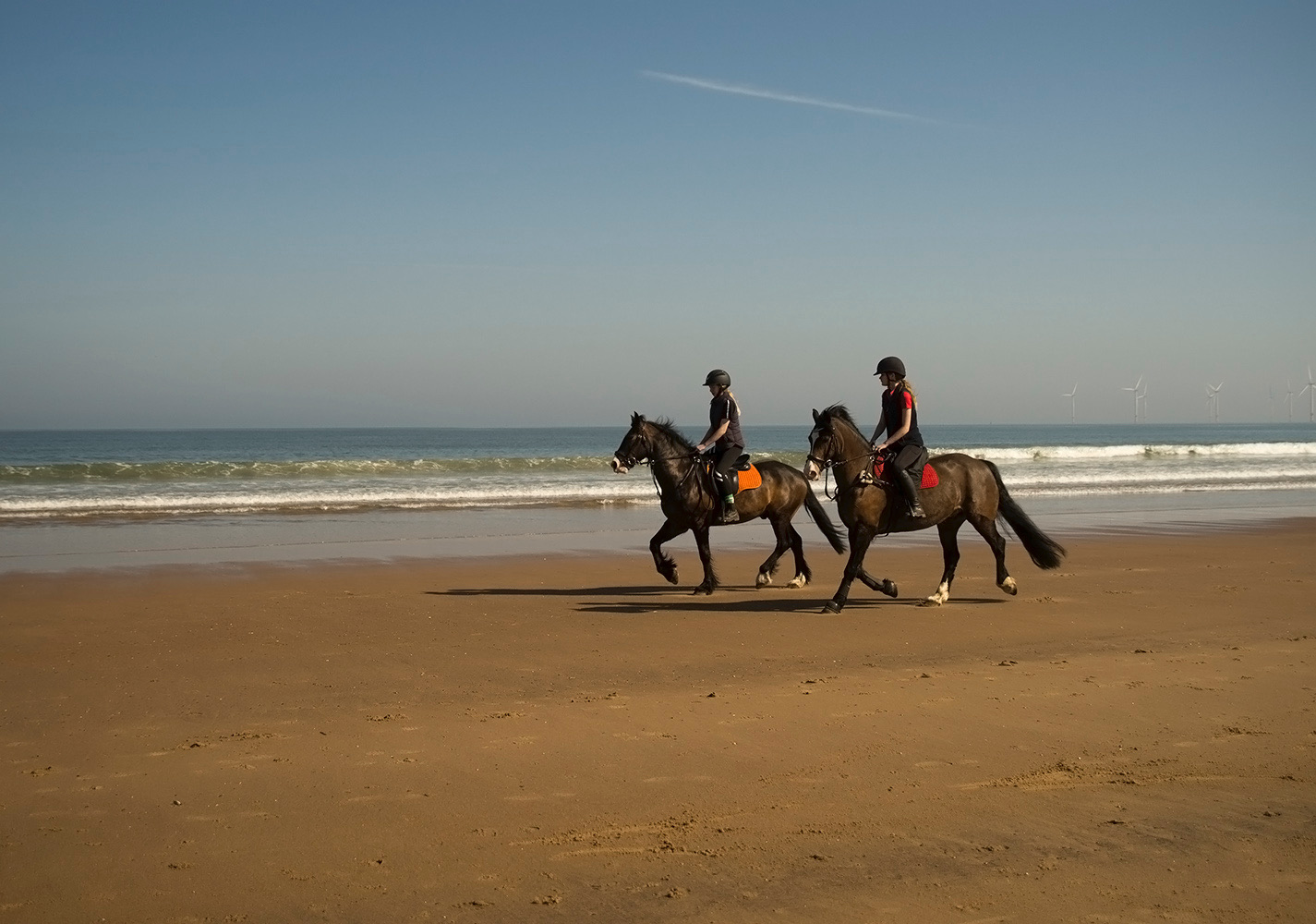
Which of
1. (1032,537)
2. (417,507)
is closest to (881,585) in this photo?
(1032,537)

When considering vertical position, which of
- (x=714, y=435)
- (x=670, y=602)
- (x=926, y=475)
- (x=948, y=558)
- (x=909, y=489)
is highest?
(x=714, y=435)

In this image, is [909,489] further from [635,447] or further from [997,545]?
[635,447]

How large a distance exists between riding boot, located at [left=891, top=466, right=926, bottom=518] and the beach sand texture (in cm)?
116

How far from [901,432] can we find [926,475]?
0.71 meters

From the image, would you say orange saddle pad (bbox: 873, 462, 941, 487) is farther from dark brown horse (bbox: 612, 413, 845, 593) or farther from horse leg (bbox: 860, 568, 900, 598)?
dark brown horse (bbox: 612, 413, 845, 593)

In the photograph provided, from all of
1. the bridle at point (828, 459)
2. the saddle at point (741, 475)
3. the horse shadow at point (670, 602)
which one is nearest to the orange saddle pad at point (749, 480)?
the saddle at point (741, 475)

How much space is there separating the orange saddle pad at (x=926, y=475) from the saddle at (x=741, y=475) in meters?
1.96

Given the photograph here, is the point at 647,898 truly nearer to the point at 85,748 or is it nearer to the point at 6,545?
the point at 85,748

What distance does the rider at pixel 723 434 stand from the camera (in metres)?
13.0

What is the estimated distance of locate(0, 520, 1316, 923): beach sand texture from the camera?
429 cm

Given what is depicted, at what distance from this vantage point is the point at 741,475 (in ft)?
43.5

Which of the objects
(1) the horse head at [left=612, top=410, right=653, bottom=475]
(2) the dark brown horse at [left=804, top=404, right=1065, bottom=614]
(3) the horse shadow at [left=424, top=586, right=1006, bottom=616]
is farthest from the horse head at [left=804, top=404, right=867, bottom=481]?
(1) the horse head at [left=612, top=410, right=653, bottom=475]

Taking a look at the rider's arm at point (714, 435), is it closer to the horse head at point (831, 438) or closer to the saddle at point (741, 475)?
the saddle at point (741, 475)

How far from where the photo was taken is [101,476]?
35031 mm
